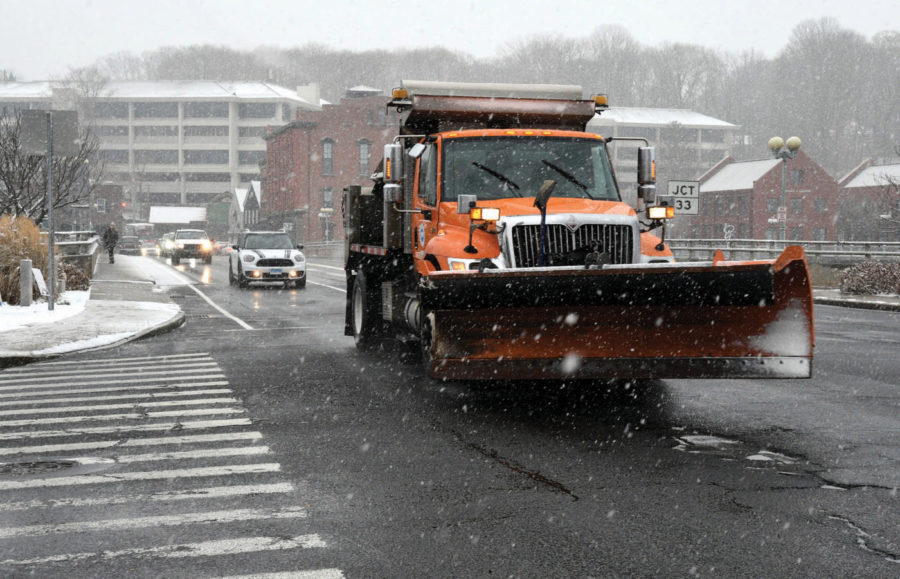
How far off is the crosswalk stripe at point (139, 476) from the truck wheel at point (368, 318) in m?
7.02

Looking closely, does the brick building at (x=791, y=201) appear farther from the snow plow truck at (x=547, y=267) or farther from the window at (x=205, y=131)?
the window at (x=205, y=131)

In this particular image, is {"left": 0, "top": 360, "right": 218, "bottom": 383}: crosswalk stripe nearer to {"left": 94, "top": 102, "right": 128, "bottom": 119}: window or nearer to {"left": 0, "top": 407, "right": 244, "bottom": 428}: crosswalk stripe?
{"left": 0, "top": 407, "right": 244, "bottom": 428}: crosswalk stripe

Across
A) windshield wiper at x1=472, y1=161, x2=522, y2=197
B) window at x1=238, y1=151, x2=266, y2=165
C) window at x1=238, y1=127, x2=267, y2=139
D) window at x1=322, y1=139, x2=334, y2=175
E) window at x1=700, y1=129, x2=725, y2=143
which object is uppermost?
window at x1=238, y1=127, x2=267, y2=139

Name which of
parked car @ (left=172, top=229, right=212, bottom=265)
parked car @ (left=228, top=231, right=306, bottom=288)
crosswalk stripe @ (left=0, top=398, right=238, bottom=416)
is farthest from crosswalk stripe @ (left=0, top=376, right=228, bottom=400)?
parked car @ (left=172, top=229, right=212, bottom=265)

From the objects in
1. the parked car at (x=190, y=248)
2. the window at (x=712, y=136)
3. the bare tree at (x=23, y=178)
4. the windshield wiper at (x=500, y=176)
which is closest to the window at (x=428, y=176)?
the windshield wiper at (x=500, y=176)

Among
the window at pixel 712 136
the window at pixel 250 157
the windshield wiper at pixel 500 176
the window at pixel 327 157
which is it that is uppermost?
the window at pixel 712 136

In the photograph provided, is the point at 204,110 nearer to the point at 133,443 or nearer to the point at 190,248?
the point at 190,248

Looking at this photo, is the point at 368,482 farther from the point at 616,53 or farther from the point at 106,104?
the point at 106,104

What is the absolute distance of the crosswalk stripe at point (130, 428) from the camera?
7883 millimetres

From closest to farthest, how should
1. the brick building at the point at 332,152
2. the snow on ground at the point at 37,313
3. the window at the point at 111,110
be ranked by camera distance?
1. the snow on ground at the point at 37,313
2. the brick building at the point at 332,152
3. the window at the point at 111,110

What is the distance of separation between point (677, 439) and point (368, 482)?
2.59 metres

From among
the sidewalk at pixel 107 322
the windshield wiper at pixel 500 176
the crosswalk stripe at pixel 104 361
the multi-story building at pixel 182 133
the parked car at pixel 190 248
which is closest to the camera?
the windshield wiper at pixel 500 176

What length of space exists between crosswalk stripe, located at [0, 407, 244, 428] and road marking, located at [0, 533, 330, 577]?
12.6 feet

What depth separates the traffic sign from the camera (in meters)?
25.3
